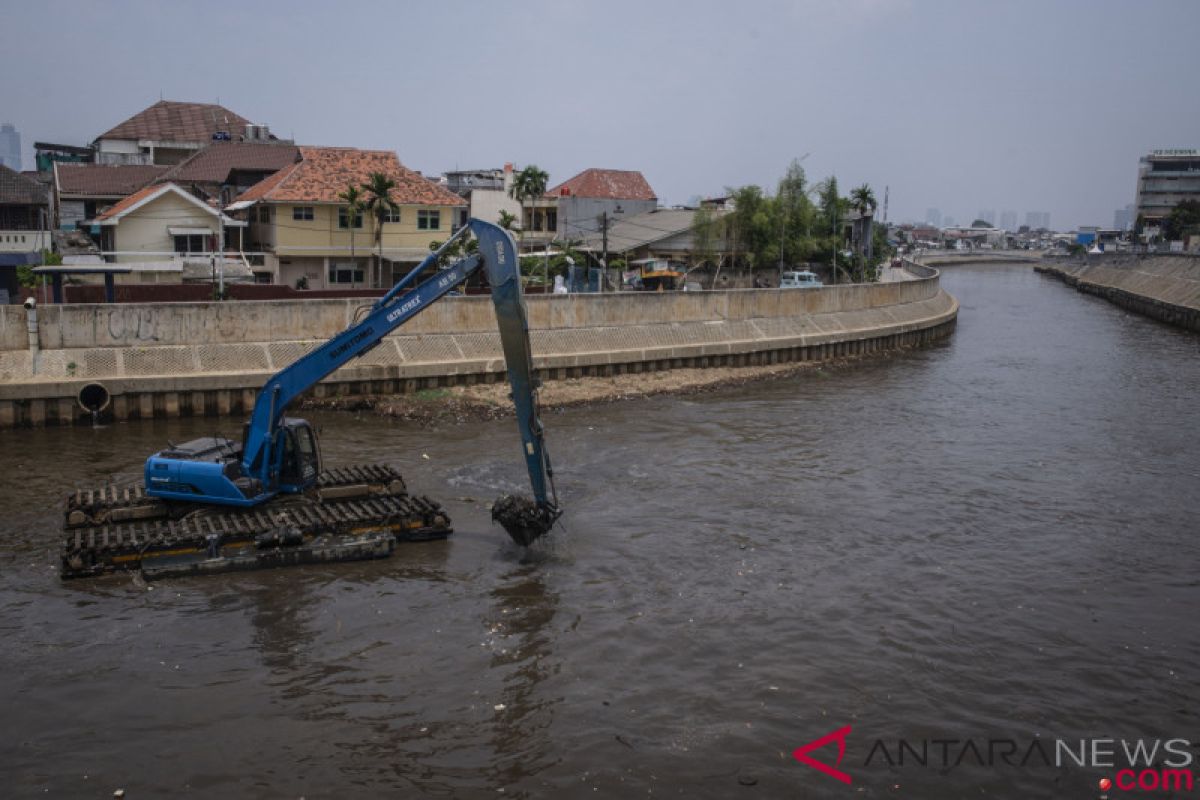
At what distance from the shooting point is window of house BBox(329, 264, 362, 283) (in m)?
43.0

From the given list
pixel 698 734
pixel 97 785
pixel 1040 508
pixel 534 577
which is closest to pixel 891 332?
pixel 1040 508

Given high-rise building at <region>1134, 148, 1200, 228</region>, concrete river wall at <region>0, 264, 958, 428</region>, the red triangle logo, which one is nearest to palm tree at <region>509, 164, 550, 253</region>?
concrete river wall at <region>0, 264, 958, 428</region>

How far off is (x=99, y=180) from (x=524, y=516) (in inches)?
1798

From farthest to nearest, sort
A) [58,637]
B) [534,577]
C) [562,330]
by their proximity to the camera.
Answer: [562,330]
[534,577]
[58,637]

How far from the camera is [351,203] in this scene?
40000 millimetres

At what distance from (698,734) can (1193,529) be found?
44.4 ft

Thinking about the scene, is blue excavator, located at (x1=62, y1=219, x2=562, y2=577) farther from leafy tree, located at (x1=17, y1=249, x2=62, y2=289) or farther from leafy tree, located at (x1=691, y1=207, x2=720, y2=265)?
leafy tree, located at (x1=691, y1=207, x2=720, y2=265)

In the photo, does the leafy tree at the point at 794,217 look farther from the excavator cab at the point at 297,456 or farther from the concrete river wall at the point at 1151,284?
the excavator cab at the point at 297,456

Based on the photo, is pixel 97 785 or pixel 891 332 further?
pixel 891 332

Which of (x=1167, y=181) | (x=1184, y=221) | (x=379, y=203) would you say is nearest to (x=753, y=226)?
(x=379, y=203)

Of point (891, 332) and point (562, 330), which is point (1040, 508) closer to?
point (562, 330)

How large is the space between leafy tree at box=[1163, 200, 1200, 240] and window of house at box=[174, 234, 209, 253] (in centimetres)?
11743

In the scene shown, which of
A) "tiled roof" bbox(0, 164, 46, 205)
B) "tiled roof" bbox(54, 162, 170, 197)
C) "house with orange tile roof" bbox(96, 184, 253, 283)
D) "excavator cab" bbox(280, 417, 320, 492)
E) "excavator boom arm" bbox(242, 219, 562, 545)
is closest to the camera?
"excavator boom arm" bbox(242, 219, 562, 545)

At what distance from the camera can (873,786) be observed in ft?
32.0
